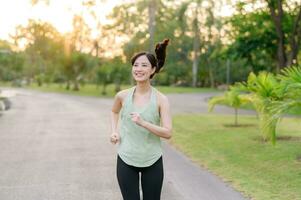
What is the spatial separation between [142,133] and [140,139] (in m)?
0.05

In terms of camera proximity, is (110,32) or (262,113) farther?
(110,32)

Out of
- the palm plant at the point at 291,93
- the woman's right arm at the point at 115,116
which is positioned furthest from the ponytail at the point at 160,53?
A: the palm plant at the point at 291,93

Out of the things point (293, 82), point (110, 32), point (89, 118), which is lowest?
point (89, 118)

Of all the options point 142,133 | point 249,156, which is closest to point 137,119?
point 142,133

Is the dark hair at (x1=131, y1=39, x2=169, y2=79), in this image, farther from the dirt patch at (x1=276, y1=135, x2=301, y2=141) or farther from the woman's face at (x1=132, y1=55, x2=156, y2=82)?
the dirt patch at (x1=276, y1=135, x2=301, y2=141)

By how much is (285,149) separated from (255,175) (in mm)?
2677

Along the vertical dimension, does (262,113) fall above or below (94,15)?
below

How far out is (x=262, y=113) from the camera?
35.4 ft

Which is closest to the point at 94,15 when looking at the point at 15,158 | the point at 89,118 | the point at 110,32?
the point at 110,32

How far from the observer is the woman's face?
4.03 meters

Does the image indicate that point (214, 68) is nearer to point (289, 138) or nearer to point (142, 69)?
point (289, 138)

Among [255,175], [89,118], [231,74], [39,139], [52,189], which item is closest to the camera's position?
[52,189]

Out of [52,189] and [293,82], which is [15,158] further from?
[293,82]

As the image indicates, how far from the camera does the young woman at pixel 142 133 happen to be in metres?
3.97
